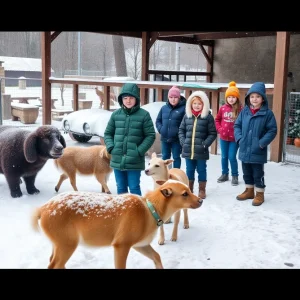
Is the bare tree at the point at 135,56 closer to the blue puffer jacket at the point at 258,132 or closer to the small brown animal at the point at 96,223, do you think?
the blue puffer jacket at the point at 258,132

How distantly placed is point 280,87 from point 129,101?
4129 mm

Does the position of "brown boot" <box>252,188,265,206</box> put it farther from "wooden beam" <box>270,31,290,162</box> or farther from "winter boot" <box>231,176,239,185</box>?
"wooden beam" <box>270,31,290,162</box>

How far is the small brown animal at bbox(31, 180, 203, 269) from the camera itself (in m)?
2.81

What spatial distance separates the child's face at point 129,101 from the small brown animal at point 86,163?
1059 millimetres

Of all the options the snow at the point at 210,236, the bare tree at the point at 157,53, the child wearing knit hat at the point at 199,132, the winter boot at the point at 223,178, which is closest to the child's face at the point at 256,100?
the child wearing knit hat at the point at 199,132

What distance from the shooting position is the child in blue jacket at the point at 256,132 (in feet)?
16.9

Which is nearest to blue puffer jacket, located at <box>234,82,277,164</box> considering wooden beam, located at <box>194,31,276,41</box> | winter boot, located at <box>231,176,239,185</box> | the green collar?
winter boot, located at <box>231,176,239,185</box>

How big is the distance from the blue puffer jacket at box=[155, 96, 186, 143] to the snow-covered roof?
27.7 m

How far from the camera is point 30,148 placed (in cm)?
516

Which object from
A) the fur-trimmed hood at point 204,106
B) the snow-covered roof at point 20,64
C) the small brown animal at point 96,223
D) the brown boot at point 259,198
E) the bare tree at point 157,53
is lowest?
the brown boot at point 259,198

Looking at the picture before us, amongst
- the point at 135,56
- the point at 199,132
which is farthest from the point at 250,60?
the point at 135,56

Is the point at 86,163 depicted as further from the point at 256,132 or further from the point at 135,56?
the point at 135,56

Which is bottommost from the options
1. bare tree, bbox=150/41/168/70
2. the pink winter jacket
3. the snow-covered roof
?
the pink winter jacket
